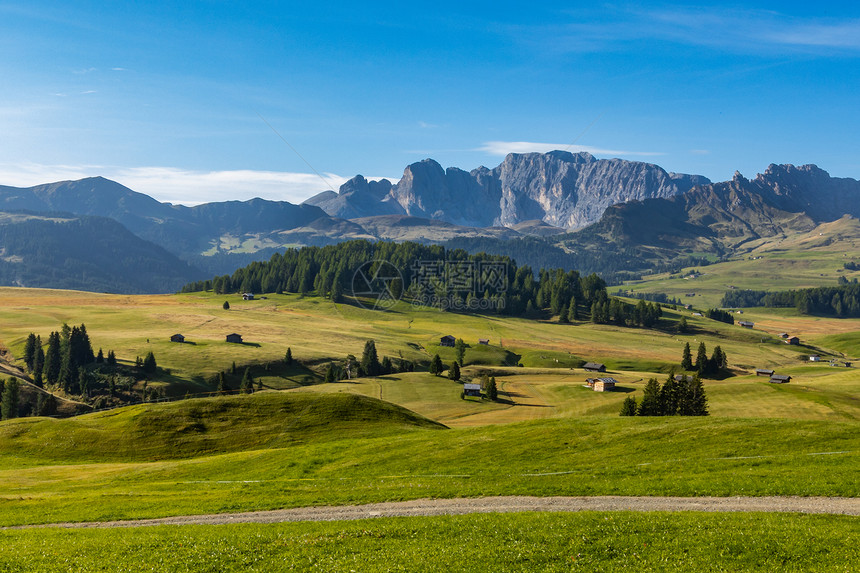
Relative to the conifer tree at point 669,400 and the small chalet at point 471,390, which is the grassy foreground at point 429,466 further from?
the small chalet at point 471,390

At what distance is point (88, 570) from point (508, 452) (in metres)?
33.4

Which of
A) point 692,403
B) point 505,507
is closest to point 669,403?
point 692,403

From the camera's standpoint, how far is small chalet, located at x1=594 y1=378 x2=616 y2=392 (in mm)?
137125

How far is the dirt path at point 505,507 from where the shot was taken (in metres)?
30.3

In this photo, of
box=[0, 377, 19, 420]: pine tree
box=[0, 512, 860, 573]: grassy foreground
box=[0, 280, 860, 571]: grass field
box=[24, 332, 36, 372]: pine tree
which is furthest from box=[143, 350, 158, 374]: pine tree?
box=[0, 512, 860, 573]: grassy foreground

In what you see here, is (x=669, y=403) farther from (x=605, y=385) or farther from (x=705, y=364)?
(x=705, y=364)

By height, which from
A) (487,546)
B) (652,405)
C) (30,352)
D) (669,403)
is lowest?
(30,352)

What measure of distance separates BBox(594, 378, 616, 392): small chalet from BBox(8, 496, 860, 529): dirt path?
356ft

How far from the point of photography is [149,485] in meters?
47.5

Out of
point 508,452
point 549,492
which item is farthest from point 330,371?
point 549,492

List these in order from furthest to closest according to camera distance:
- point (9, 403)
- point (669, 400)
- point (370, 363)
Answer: point (370, 363)
point (9, 403)
point (669, 400)

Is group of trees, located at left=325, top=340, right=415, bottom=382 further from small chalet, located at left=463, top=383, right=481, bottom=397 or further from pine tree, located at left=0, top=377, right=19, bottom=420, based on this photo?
pine tree, located at left=0, top=377, right=19, bottom=420

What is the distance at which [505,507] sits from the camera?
33188 millimetres

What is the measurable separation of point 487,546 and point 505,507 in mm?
8933
